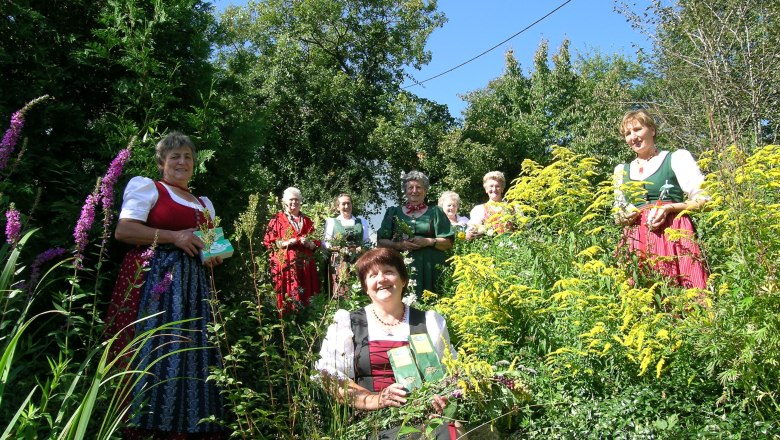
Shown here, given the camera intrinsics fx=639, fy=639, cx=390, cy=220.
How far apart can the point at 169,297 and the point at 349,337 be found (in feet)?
2.95

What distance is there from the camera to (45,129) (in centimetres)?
342

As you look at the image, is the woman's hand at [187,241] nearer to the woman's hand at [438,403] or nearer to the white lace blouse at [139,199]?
the white lace blouse at [139,199]

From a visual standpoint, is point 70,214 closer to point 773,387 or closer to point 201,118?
point 201,118

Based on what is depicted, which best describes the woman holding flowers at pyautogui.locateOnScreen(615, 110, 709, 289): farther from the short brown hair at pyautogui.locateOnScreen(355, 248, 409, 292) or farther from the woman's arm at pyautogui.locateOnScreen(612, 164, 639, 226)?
the short brown hair at pyautogui.locateOnScreen(355, 248, 409, 292)

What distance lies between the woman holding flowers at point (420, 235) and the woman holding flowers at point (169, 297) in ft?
7.23

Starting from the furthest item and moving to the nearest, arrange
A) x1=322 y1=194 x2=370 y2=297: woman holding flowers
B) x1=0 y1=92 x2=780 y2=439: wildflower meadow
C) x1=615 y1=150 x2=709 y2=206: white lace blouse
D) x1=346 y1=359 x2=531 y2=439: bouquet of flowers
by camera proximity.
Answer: x1=322 y1=194 x2=370 y2=297: woman holding flowers < x1=615 y1=150 x2=709 y2=206: white lace blouse < x1=0 y1=92 x2=780 y2=439: wildflower meadow < x1=346 y1=359 x2=531 y2=439: bouquet of flowers

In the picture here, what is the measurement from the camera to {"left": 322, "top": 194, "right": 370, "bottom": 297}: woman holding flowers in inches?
171

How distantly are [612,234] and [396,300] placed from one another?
1.03 m

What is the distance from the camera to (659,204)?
3.28 m

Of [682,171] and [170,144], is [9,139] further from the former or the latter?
[682,171]

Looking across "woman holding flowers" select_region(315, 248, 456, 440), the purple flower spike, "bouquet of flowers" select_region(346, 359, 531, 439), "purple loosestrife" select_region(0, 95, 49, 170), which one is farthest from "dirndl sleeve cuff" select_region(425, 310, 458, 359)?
"purple loosestrife" select_region(0, 95, 49, 170)

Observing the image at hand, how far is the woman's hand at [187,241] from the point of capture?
3088 millimetres

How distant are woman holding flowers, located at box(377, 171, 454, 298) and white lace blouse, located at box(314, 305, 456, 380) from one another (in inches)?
89.7

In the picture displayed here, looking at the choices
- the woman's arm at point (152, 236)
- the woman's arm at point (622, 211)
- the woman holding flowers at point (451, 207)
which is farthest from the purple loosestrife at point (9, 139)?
the woman holding flowers at point (451, 207)
